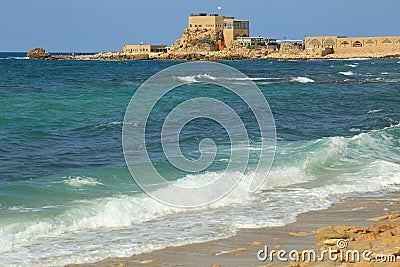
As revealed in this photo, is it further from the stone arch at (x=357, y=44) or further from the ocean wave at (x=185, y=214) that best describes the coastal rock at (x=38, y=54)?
the ocean wave at (x=185, y=214)

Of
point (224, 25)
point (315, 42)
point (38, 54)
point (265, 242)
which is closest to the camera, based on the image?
point (265, 242)

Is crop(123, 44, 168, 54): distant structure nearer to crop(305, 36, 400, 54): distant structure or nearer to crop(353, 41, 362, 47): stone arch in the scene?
crop(305, 36, 400, 54): distant structure

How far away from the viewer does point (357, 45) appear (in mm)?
118250

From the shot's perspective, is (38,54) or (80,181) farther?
(38,54)

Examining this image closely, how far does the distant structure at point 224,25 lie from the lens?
12912 centimetres

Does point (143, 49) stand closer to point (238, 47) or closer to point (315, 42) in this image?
point (238, 47)

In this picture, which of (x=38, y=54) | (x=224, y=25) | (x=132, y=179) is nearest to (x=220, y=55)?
(x=224, y=25)

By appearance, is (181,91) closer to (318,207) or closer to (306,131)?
(306,131)

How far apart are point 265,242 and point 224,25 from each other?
125 meters

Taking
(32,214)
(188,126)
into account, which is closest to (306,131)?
(188,126)

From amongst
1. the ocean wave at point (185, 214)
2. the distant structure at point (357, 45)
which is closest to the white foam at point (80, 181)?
the ocean wave at point (185, 214)

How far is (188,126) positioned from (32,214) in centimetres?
1123

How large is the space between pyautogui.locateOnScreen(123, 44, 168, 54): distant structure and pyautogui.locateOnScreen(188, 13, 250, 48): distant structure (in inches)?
354

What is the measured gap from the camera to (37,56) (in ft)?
434
